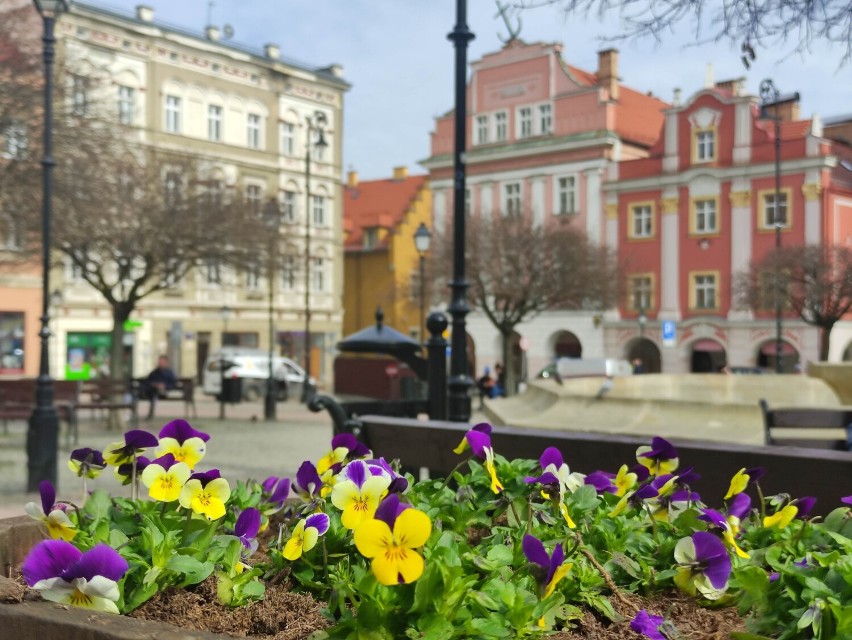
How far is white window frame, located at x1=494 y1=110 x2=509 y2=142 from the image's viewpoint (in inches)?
2067

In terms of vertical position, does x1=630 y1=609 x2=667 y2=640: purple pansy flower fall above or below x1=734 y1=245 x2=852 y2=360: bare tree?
below

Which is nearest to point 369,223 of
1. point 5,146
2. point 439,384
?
point 5,146

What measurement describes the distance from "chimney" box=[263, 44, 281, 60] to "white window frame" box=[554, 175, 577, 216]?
47.9 feet

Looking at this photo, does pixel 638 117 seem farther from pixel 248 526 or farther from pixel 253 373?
pixel 248 526

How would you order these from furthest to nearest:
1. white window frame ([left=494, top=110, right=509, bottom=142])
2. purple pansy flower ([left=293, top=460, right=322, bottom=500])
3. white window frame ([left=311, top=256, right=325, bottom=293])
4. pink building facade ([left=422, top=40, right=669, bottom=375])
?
white window frame ([left=311, top=256, right=325, bottom=293]) < white window frame ([left=494, top=110, right=509, bottom=142]) < pink building facade ([left=422, top=40, right=669, bottom=375]) < purple pansy flower ([left=293, top=460, right=322, bottom=500])

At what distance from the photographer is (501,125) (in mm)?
52875

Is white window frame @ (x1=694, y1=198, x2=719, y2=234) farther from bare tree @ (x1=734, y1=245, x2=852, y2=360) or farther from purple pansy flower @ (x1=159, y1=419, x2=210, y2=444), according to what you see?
purple pansy flower @ (x1=159, y1=419, x2=210, y2=444)

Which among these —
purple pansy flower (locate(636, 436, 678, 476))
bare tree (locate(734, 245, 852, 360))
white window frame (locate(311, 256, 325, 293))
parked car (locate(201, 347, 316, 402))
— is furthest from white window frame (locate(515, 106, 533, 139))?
purple pansy flower (locate(636, 436, 678, 476))

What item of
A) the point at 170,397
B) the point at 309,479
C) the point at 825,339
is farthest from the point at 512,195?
the point at 309,479

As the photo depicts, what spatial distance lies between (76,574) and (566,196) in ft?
161

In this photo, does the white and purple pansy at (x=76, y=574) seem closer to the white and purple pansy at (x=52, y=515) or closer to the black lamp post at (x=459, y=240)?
the white and purple pansy at (x=52, y=515)

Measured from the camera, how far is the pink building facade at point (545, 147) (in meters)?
49.3

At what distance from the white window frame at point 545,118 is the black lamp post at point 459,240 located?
141 ft

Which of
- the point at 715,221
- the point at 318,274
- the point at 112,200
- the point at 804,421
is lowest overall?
the point at 804,421
